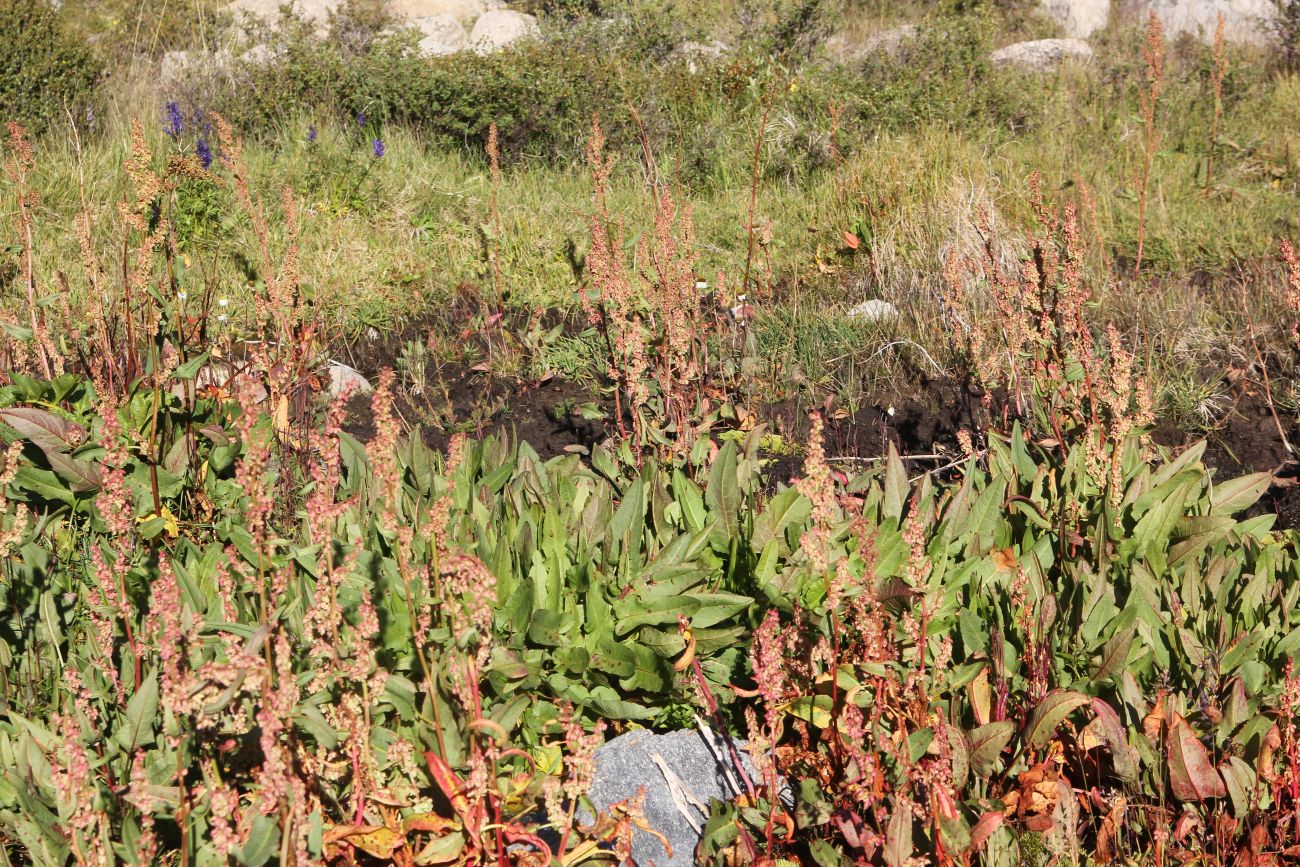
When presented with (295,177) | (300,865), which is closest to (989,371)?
(300,865)

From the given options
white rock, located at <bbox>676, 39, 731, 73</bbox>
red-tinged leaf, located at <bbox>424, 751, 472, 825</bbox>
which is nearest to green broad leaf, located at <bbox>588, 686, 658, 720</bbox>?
red-tinged leaf, located at <bbox>424, 751, 472, 825</bbox>

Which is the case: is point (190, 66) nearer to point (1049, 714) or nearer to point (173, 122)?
point (173, 122)

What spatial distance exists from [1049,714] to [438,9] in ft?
54.0

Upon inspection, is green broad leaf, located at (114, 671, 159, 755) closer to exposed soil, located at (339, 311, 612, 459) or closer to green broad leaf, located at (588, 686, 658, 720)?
green broad leaf, located at (588, 686, 658, 720)

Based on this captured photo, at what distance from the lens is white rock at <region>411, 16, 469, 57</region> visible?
13.9 meters

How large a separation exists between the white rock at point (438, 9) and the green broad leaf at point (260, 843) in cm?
1545

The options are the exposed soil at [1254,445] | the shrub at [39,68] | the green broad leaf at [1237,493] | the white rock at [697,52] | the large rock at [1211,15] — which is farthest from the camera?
the large rock at [1211,15]

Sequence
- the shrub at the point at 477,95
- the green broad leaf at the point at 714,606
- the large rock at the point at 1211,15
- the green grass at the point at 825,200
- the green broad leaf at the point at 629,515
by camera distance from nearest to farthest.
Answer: the green broad leaf at the point at 714,606, the green broad leaf at the point at 629,515, the green grass at the point at 825,200, the shrub at the point at 477,95, the large rock at the point at 1211,15

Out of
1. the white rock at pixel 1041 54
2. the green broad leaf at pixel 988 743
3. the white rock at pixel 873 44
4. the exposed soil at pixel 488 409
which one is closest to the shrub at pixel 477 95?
the white rock at pixel 873 44

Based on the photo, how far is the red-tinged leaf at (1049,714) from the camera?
226 cm

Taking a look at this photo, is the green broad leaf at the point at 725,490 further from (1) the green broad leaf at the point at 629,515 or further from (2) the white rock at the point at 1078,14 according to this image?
(2) the white rock at the point at 1078,14

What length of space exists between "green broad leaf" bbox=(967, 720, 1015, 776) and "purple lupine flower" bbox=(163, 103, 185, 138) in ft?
20.3

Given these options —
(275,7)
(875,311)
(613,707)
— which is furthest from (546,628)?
(275,7)

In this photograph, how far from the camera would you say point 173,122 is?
23.1ft
